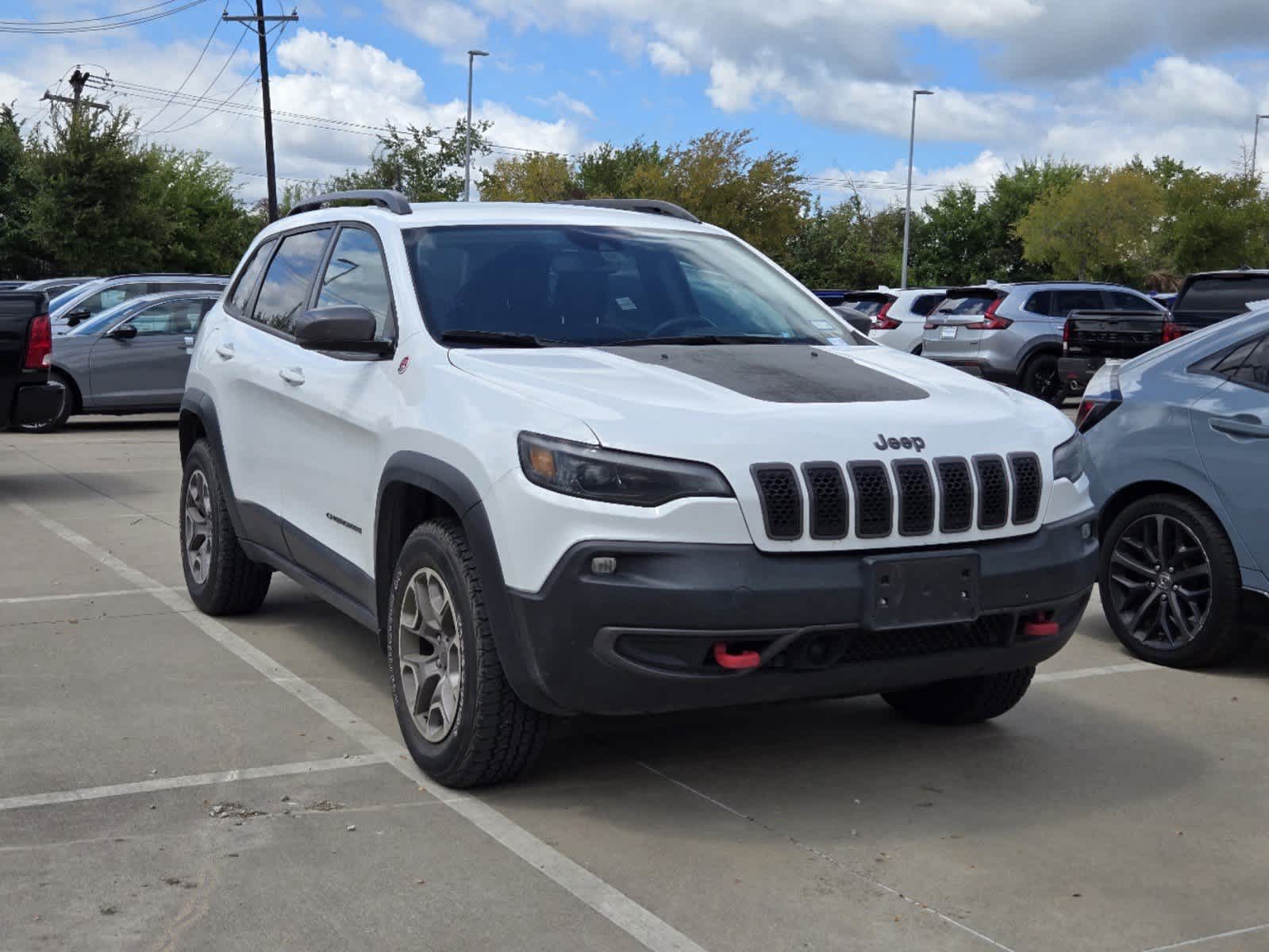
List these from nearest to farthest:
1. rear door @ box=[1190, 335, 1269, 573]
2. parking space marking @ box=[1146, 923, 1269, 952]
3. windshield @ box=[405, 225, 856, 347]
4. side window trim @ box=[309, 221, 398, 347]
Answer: parking space marking @ box=[1146, 923, 1269, 952], windshield @ box=[405, 225, 856, 347], side window trim @ box=[309, 221, 398, 347], rear door @ box=[1190, 335, 1269, 573]

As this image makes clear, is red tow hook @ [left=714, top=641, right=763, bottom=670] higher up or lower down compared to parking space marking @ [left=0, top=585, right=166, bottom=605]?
higher up

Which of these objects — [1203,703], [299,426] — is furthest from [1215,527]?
[299,426]

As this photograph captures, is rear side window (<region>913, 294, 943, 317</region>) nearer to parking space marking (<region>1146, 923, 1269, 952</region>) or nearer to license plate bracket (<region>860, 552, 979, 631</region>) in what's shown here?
license plate bracket (<region>860, 552, 979, 631</region>)

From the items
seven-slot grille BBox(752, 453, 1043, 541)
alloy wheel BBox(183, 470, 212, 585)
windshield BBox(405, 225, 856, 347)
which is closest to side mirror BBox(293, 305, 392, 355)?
windshield BBox(405, 225, 856, 347)

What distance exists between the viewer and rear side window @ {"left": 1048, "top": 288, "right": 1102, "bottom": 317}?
71.3ft

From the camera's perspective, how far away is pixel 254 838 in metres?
4.13

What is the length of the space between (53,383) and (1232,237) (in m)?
48.5

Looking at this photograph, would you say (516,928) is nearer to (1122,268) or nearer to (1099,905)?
(1099,905)

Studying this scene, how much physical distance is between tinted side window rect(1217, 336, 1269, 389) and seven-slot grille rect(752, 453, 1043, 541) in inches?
88.3

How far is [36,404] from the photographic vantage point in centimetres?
1112

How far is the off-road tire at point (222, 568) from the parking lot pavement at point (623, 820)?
0.44 meters

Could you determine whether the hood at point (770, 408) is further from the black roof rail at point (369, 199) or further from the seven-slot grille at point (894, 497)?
the black roof rail at point (369, 199)

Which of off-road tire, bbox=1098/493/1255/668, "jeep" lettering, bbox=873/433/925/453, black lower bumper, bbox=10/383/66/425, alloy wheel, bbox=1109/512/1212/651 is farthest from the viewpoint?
black lower bumper, bbox=10/383/66/425

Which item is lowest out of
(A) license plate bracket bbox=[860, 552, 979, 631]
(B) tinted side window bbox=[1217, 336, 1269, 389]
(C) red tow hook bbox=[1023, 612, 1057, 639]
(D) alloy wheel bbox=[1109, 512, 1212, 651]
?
(D) alloy wheel bbox=[1109, 512, 1212, 651]
